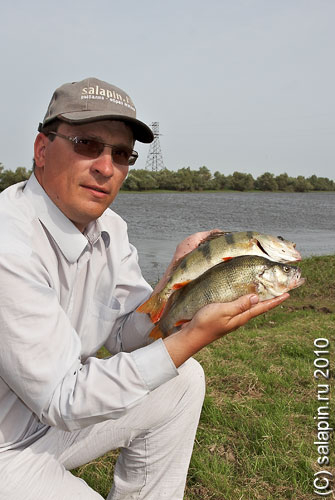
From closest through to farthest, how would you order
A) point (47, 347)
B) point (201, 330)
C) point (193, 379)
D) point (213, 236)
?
point (47, 347)
point (201, 330)
point (193, 379)
point (213, 236)

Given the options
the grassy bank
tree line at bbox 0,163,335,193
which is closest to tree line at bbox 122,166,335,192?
tree line at bbox 0,163,335,193

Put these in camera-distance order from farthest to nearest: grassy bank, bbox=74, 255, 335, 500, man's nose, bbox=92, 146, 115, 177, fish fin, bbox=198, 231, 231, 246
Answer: grassy bank, bbox=74, 255, 335, 500 < fish fin, bbox=198, 231, 231, 246 < man's nose, bbox=92, 146, 115, 177

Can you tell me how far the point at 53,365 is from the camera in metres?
2.08

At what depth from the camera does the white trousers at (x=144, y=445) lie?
7.86 ft

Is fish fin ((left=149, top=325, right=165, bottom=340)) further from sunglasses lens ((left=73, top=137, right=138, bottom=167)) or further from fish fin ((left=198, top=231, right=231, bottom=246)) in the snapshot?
sunglasses lens ((left=73, top=137, right=138, bottom=167))

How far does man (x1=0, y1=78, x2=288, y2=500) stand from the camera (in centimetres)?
207

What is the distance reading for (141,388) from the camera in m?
2.15

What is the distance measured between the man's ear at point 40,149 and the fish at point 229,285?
1.03 m

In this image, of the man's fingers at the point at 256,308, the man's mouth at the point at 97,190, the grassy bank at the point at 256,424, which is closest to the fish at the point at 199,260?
the man's fingers at the point at 256,308

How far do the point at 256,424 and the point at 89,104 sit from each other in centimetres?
267

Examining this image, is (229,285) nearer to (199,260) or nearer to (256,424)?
(199,260)

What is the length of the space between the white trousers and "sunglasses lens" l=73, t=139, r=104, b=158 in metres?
1.34

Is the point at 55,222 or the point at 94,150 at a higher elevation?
the point at 94,150

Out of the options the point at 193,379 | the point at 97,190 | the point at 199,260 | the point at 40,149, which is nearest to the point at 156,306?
the point at 199,260
